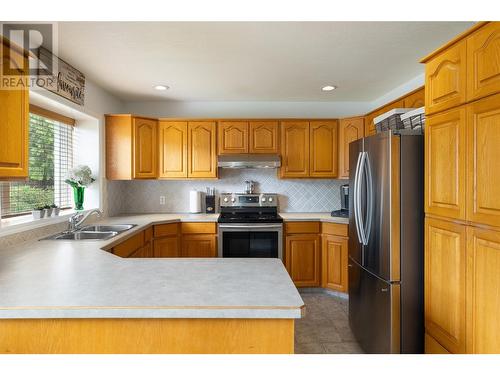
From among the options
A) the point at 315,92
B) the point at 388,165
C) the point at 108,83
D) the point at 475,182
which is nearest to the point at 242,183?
the point at 315,92

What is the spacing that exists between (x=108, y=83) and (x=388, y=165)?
9.77ft

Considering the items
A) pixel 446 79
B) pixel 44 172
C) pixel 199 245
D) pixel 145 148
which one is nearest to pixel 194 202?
pixel 199 245

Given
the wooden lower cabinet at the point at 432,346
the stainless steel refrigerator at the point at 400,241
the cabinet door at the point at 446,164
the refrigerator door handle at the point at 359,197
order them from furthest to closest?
the refrigerator door handle at the point at 359,197
the stainless steel refrigerator at the point at 400,241
the wooden lower cabinet at the point at 432,346
the cabinet door at the point at 446,164

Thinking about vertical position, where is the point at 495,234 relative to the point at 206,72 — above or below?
below

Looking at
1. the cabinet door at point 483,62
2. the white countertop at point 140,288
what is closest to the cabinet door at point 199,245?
the white countertop at point 140,288

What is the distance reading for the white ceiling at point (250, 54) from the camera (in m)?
2.15

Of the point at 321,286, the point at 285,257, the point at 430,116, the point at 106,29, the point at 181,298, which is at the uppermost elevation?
the point at 106,29

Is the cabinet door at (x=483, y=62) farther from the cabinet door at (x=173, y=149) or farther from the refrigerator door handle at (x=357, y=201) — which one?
the cabinet door at (x=173, y=149)

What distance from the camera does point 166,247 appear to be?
3.45 meters

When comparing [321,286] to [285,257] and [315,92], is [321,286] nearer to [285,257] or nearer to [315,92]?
[285,257]

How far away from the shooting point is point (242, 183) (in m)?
4.18

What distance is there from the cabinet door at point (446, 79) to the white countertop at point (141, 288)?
132 cm

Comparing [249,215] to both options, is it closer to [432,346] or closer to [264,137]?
[264,137]

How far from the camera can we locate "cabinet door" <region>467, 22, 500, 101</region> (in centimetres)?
139
